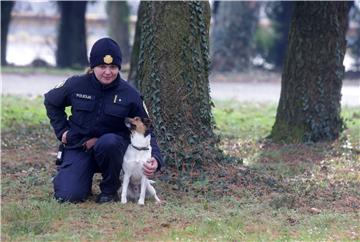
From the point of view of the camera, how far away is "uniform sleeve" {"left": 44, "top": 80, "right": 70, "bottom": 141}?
691cm

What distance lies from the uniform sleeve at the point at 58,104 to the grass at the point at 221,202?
66 cm

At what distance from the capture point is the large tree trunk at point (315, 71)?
10.2 metres

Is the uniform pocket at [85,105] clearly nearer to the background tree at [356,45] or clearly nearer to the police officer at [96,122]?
the police officer at [96,122]

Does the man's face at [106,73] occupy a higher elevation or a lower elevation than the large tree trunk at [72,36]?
higher

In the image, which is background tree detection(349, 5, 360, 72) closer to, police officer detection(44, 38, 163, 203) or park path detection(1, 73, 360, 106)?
park path detection(1, 73, 360, 106)

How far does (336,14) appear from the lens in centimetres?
1021

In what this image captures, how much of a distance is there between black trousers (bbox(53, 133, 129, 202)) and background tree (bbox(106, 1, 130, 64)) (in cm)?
2210

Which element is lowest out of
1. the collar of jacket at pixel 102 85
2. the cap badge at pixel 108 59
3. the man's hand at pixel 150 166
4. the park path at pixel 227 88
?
the park path at pixel 227 88

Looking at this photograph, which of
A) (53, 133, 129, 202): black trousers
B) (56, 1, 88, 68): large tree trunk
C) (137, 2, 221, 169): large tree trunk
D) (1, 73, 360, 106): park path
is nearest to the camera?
(53, 133, 129, 202): black trousers

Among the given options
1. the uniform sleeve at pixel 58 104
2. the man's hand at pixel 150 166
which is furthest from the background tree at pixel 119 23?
the man's hand at pixel 150 166

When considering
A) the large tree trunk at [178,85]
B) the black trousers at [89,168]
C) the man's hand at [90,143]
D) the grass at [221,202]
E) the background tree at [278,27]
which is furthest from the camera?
the background tree at [278,27]

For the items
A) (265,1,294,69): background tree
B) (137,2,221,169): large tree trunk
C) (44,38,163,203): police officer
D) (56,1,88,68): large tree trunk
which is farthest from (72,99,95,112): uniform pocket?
(265,1,294,69): background tree

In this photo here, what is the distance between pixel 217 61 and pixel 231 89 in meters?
5.87

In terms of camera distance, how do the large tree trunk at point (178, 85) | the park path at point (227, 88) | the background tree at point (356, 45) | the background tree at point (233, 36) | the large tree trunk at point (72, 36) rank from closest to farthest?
the large tree trunk at point (178, 85) → the park path at point (227, 88) → the background tree at point (233, 36) → the large tree trunk at point (72, 36) → the background tree at point (356, 45)
